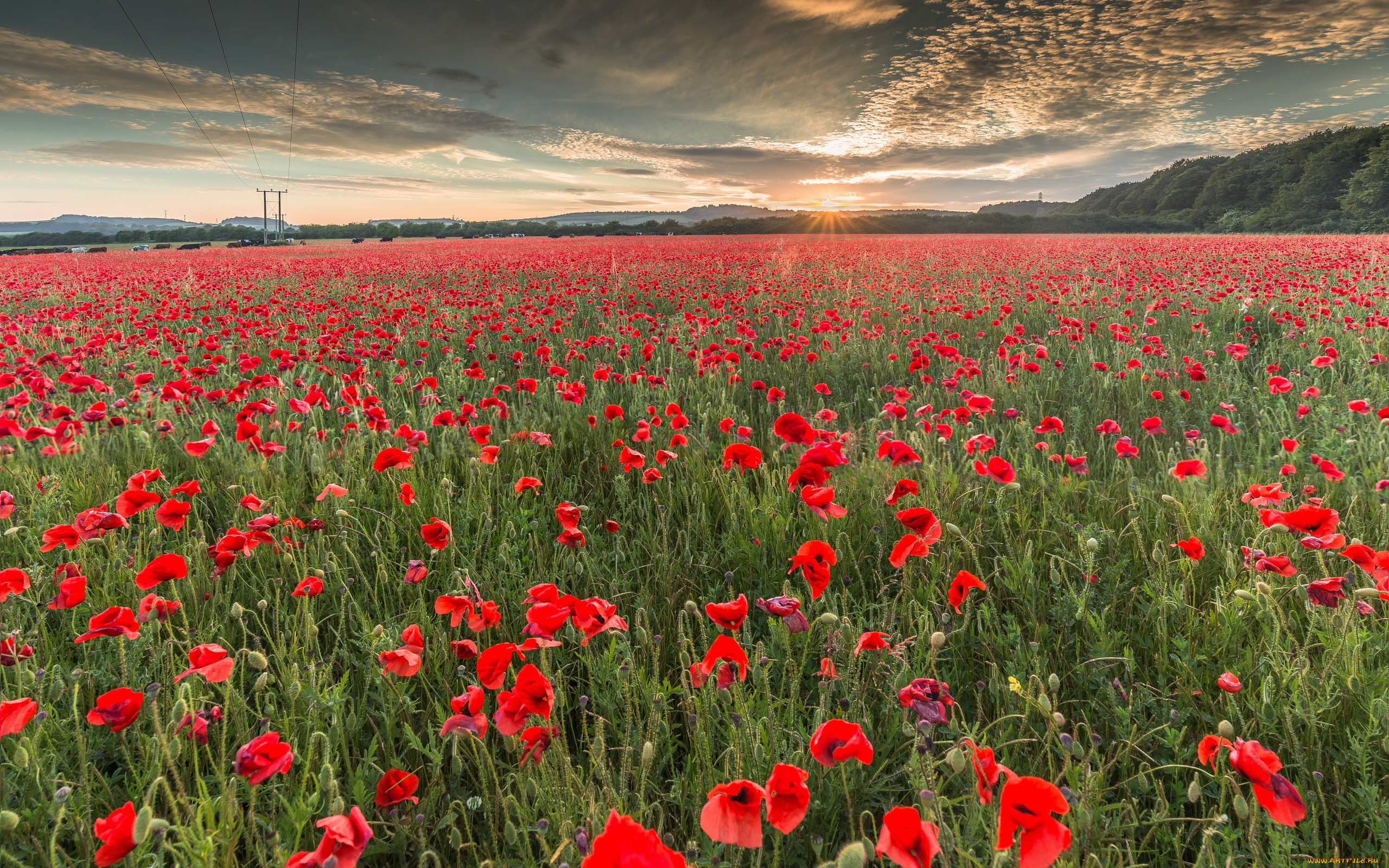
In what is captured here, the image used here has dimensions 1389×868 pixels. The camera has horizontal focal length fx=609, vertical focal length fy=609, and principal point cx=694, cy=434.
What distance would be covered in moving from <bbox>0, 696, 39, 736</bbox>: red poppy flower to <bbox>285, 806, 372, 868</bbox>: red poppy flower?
603mm

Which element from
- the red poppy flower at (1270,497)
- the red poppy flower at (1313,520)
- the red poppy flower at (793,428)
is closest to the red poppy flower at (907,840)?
the red poppy flower at (793,428)

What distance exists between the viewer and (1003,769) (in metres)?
0.99

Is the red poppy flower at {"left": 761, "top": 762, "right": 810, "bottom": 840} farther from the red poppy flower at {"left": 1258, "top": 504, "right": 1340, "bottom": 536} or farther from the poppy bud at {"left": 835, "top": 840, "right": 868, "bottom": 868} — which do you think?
the red poppy flower at {"left": 1258, "top": 504, "right": 1340, "bottom": 536}

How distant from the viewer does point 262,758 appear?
1.14 meters

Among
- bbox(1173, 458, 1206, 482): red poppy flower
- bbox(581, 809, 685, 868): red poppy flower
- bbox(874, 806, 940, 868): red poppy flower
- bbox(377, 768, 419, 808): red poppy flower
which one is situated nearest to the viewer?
bbox(581, 809, 685, 868): red poppy flower

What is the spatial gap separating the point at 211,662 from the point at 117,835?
363 millimetres

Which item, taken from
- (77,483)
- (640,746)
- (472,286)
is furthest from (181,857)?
(472,286)

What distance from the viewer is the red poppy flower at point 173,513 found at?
1729 mm

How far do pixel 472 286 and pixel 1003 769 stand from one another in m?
11.0

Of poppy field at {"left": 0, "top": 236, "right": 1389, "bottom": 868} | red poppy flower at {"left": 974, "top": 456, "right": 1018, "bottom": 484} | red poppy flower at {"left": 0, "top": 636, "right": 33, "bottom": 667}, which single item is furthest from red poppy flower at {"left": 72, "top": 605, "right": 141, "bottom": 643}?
red poppy flower at {"left": 974, "top": 456, "right": 1018, "bottom": 484}

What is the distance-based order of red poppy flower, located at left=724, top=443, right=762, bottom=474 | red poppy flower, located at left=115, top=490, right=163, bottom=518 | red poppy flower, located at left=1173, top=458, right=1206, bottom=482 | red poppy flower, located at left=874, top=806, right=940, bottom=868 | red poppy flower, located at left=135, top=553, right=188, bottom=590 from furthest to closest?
red poppy flower, located at left=1173, top=458, right=1206, bottom=482
red poppy flower, located at left=724, top=443, right=762, bottom=474
red poppy flower, located at left=115, top=490, right=163, bottom=518
red poppy flower, located at left=135, top=553, right=188, bottom=590
red poppy flower, located at left=874, top=806, right=940, bottom=868

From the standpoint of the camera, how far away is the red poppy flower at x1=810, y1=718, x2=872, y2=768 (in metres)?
1.02

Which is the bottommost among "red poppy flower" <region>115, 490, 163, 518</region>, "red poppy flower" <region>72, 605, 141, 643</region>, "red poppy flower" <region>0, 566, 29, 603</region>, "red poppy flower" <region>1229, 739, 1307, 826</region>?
"red poppy flower" <region>1229, 739, 1307, 826</region>

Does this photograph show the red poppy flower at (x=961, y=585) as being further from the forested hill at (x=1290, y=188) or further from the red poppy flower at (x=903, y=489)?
the forested hill at (x=1290, y=188)
